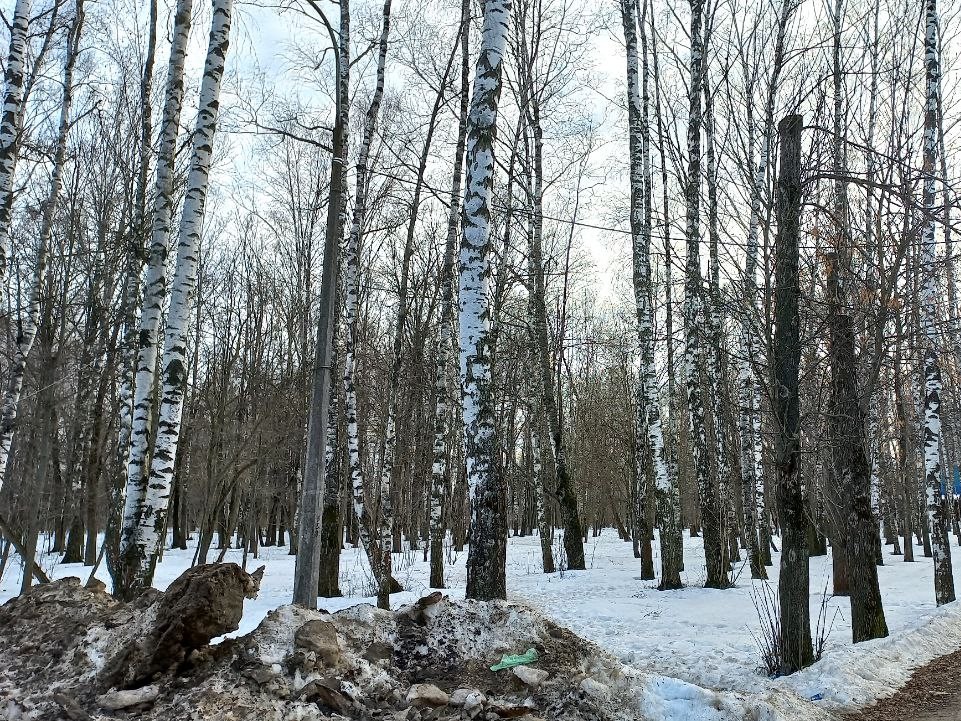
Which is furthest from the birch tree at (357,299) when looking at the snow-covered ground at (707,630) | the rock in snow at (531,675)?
the rock in snow at (531,675)

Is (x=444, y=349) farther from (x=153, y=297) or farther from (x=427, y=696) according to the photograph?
(x=427, y=696)

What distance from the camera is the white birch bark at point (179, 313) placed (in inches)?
289

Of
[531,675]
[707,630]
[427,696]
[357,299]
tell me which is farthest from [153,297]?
[707,630]

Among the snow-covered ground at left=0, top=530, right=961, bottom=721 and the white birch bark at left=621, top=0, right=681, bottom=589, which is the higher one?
the white birch bark at left=621, top=0, right=681, bottom=589

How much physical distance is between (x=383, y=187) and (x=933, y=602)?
458 inches

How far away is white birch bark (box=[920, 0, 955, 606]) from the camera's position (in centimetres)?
1014

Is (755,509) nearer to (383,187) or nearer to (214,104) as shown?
(383,187)

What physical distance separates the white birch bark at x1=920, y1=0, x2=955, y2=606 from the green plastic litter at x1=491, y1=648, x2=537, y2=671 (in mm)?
Result: 8346

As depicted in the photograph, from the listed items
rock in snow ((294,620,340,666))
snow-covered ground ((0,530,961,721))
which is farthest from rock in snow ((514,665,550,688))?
rock in snow ((294,620,340,666))

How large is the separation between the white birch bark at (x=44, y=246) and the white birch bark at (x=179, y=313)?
3944 millimetres

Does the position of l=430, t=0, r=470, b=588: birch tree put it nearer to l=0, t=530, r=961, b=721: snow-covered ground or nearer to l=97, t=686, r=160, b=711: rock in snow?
A: l=0, t=530, r=961, b=721: snow-covered ground

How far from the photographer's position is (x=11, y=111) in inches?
326

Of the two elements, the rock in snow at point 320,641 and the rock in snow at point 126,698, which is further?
the rock in snow at point 320,641

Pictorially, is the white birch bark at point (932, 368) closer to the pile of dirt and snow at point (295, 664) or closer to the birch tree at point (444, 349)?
the birch tree at point (444, 349)
